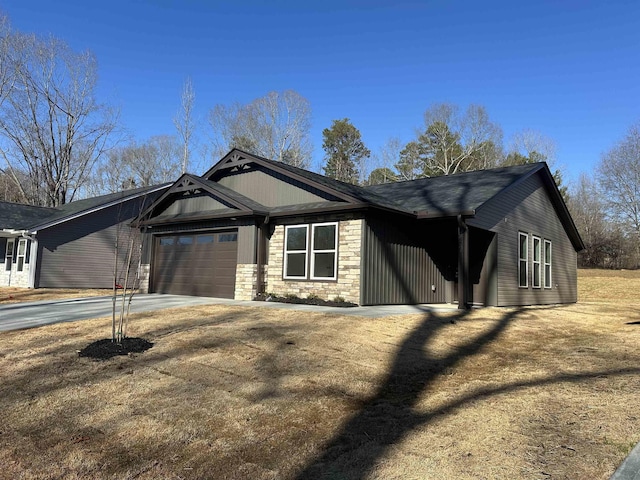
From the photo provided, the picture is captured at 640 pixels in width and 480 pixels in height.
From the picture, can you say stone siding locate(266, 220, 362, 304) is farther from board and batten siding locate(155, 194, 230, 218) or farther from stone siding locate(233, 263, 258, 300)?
board and batten siding locate(155, 194, 230, 218)

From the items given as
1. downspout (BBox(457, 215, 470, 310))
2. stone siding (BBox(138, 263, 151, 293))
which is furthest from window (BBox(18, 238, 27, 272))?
downspout (BBox(457, 215, 470, 310))

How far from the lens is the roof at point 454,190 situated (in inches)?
472

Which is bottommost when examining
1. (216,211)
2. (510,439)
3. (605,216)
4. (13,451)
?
(13,451)

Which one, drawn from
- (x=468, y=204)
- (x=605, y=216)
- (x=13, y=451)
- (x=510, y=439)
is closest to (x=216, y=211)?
(x=468, y=204)

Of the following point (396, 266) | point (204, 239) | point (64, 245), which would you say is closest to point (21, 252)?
point (64, 245)

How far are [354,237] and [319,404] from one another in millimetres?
7274

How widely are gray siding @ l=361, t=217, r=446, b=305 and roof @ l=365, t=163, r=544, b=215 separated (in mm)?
906

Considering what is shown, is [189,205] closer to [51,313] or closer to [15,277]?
[51,313]

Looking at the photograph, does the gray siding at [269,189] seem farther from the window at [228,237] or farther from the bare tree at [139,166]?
the bare tree at [139,166]

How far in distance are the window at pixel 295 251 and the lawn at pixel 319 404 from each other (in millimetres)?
4782

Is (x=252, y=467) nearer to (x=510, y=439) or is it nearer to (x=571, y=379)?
(x=510, y=439)

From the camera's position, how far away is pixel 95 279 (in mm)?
21234

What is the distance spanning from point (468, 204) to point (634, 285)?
1958 centimetres

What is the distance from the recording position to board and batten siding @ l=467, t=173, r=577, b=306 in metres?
13.2
